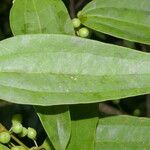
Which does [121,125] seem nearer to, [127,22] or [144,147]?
[144,147]

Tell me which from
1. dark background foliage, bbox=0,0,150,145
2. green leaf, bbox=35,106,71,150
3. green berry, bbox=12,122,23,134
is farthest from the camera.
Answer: dark background foliage, bbox=0,0,150,145

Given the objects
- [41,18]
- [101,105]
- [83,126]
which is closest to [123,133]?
[83,126]

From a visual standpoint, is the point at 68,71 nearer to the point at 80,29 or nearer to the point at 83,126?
the point at 83,126

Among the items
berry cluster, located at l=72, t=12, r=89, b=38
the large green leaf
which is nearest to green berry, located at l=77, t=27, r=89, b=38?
berry cluster, located at l=72, t=12, r=89, b=38

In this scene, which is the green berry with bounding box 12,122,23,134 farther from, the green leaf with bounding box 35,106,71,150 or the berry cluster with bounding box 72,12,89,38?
the berry cluster with bounding box 72,12,89,38

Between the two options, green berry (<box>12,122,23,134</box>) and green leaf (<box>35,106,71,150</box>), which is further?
green berry (<box>12,122,23,134</box>)

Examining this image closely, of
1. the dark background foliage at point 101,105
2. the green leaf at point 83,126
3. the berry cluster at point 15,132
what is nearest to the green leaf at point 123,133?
the green leaf at point 83,126
